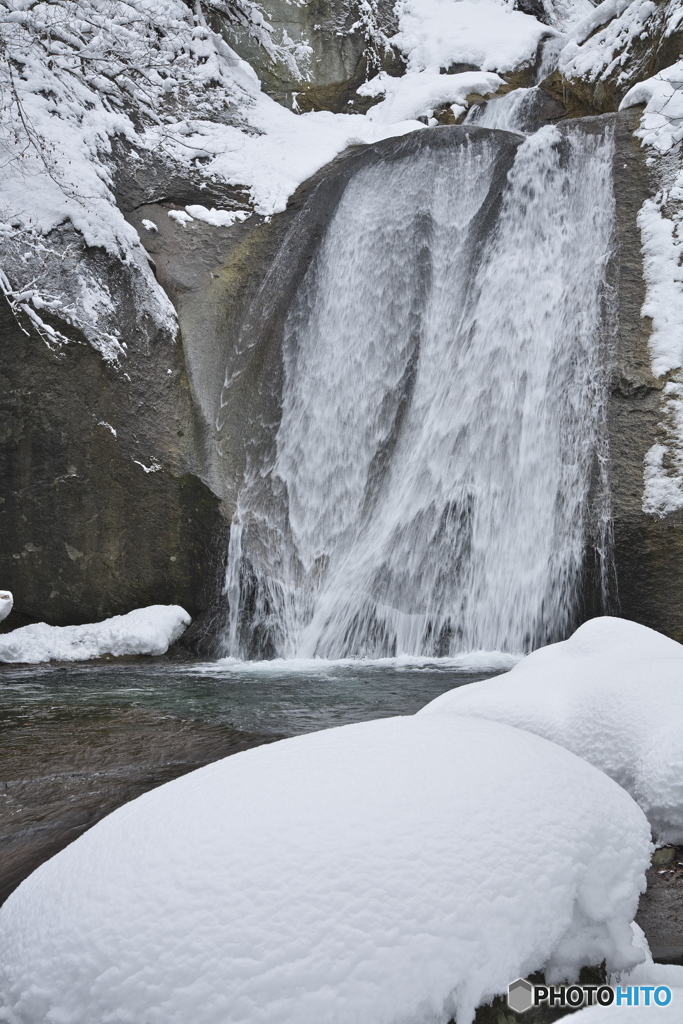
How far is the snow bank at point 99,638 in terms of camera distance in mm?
7055

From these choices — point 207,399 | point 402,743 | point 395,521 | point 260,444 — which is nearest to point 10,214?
point 207,399

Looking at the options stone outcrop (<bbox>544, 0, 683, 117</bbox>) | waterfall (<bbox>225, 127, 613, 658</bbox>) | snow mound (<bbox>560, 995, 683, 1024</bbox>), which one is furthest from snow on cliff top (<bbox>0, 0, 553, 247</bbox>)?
snow mound (<bbox>560, 995, 683, 1024</bbox>)

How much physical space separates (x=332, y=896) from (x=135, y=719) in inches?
116

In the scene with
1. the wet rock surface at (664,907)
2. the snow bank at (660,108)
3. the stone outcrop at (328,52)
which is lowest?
the wet rock surface at (664,907)

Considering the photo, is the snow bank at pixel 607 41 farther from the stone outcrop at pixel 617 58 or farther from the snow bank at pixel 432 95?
the snow bank at pixel 432 95

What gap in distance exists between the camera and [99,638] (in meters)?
7.29

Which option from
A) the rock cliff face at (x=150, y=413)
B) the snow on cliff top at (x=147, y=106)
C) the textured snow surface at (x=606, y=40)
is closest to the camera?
the rock cliff face at (x=150, y=413)

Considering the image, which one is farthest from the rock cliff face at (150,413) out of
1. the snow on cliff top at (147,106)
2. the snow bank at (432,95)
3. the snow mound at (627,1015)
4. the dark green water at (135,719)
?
the snow mound at (627,1015)

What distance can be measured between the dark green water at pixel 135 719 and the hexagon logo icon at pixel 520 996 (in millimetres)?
1448

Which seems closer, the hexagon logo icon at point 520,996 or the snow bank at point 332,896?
the snow bank at point 332,896

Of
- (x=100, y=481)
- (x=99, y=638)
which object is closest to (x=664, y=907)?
(x=99, y=638)

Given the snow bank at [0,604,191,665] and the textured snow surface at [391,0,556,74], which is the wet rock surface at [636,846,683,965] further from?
the textured snow surface at [391,0,556,74]

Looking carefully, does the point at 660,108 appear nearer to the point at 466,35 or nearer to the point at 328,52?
the point at 466,35

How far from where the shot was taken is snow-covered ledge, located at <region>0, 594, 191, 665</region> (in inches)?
278
